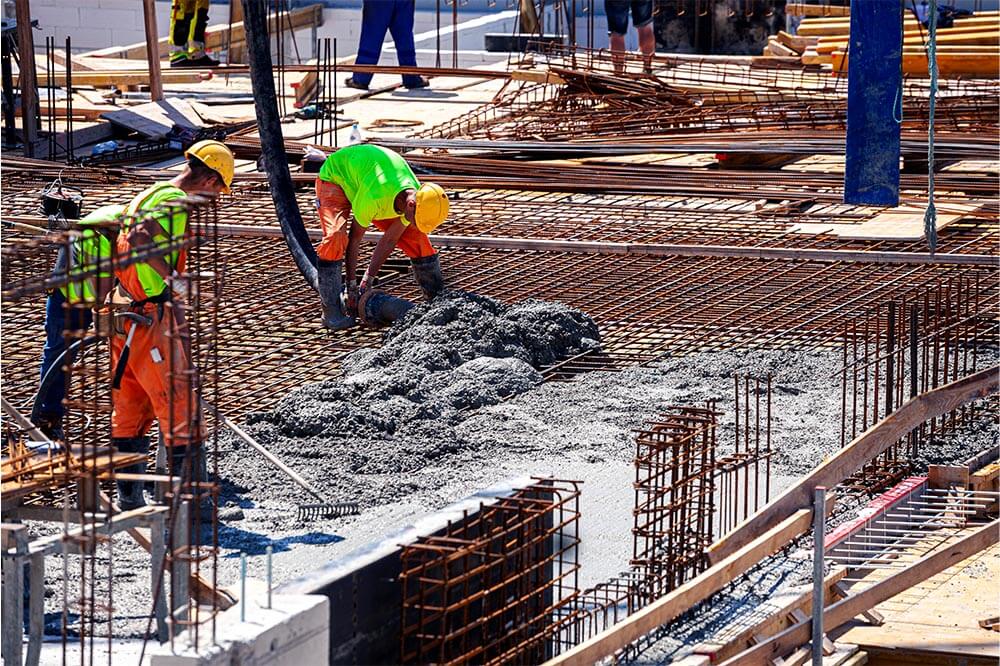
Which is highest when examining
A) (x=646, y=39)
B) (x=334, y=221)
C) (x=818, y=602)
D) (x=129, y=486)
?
(x=646, y=39)

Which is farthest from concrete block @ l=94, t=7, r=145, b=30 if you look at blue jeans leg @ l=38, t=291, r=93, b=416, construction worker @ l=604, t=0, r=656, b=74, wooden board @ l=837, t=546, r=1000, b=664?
wooden board @ l=837, t=546, r=1000, b=664

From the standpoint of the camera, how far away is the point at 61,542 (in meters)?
5.51

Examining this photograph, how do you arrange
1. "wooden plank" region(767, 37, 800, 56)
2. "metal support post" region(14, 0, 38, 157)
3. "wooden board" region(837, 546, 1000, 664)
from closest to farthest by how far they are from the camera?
1. "wooden board" region(837, 546, 1000, 664)
2. "metal support post" region(14, 0, 38, 157)
3. "wooden plank" region(767, 37, 800, 56)

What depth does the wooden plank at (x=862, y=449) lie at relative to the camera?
6.96 m

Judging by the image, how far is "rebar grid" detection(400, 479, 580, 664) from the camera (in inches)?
237

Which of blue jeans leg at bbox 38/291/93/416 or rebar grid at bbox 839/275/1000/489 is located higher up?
blue jeans leg at bbox 38/291/93/416

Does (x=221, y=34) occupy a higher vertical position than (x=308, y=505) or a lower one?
higher

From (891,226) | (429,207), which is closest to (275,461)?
(429,207)

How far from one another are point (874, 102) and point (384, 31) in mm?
8794

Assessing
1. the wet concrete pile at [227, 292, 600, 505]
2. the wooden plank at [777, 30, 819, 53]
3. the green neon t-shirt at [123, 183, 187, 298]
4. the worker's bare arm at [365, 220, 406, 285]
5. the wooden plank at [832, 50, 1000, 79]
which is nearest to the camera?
the green neon t-shirt at [123, 183, 187, 298]

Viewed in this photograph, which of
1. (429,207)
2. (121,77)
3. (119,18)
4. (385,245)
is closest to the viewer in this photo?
(429,207)

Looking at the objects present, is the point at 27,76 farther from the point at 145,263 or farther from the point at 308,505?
the point at 145,263

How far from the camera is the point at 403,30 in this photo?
1931 cm

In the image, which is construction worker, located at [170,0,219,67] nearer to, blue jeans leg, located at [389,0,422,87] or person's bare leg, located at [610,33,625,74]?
blue jeans leg, located at [389,0,422,87]
